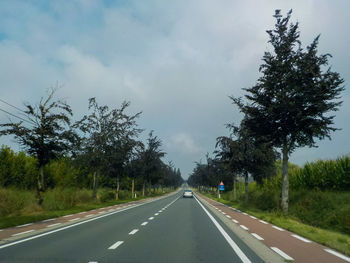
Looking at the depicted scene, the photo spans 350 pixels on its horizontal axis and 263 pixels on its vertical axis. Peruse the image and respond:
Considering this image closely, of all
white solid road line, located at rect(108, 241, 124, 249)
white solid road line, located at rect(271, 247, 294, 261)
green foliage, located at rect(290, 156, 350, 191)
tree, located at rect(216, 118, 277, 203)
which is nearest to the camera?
white solid road line, located at rect(271, 247, 294, 261)

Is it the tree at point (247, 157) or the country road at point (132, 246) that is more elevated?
the tree at point (247, 157)

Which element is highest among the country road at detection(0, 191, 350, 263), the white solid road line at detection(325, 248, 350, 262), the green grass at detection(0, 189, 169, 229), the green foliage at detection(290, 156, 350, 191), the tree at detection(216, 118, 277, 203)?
the tree at detection(216, 118, 277, 203)

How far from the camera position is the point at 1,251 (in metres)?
6.95

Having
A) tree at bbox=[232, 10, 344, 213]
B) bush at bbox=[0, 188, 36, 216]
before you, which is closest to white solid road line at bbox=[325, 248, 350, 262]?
tree at bbox=[232, 10, 344, 213]

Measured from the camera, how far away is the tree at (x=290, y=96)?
16.2 meters

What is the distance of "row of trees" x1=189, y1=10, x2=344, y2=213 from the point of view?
638 inches

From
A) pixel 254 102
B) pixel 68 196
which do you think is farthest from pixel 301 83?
pixel 68 196

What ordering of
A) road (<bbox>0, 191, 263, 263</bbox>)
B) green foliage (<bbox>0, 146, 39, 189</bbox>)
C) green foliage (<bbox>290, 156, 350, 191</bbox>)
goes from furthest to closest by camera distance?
green foliage (<bbox>0, 146, 39, 189</bbox>) < green foliage (<bbox>290, 156, 350, 191</bbox>) < road (<bbox>0, 191, 263, 263</bbox>)

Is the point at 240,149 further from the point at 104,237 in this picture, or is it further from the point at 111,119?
the point at 104,237

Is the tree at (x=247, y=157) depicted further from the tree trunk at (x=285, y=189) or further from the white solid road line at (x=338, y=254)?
the white solid road line at (x=338, y=254)

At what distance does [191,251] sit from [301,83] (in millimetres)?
12281

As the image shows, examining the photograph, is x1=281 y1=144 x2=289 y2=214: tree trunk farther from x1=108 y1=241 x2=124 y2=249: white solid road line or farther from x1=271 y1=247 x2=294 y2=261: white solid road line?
x1=108 y1=241 x2=124 y2=249: white solid road line

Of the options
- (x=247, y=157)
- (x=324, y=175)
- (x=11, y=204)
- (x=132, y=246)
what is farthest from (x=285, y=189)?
(x=11, y=204)

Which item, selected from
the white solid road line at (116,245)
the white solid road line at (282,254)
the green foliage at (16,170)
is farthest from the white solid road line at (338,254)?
the green foliage at (16,170)
